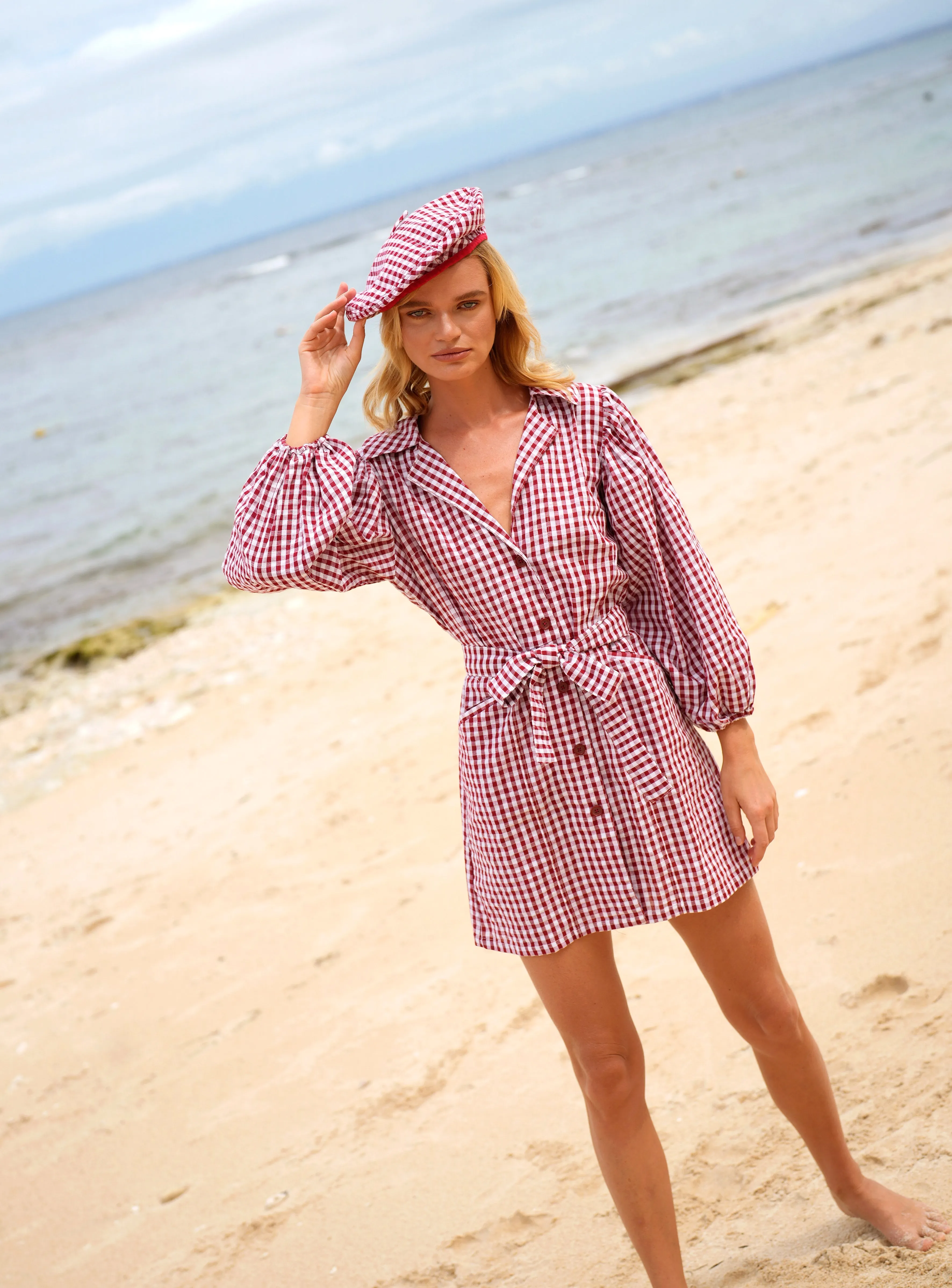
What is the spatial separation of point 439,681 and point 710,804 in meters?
4.65

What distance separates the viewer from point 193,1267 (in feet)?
10.8

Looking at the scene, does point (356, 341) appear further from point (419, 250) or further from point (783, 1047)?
point (783, 1047)

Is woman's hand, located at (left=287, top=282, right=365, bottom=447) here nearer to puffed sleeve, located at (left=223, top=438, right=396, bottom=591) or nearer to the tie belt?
puffed sleeve, located at (left=223, top=438, right=396, bottom=591)

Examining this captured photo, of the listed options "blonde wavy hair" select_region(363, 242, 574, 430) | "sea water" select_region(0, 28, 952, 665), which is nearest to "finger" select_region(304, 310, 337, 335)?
"blonde wavy hair" select_region(363, 242, 574, 430)

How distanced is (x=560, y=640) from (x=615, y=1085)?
0.92 meters

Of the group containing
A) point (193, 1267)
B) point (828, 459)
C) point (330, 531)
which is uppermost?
point (330, 531)

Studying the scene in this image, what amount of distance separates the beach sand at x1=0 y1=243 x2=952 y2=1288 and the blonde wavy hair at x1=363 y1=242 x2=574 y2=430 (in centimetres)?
204

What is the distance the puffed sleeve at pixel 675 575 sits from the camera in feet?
7.50

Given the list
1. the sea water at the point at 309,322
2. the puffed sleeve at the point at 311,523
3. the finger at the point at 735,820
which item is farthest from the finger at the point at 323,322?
the sea water at the point at 309,322

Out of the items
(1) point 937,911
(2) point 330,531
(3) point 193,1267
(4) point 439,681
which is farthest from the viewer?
(4) point 439,681

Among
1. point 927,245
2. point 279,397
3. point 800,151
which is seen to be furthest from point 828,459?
point 800,151

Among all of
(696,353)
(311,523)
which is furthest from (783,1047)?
(696,353)

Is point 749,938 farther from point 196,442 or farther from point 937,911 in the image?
point 196,442

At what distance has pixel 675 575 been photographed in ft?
7.68
